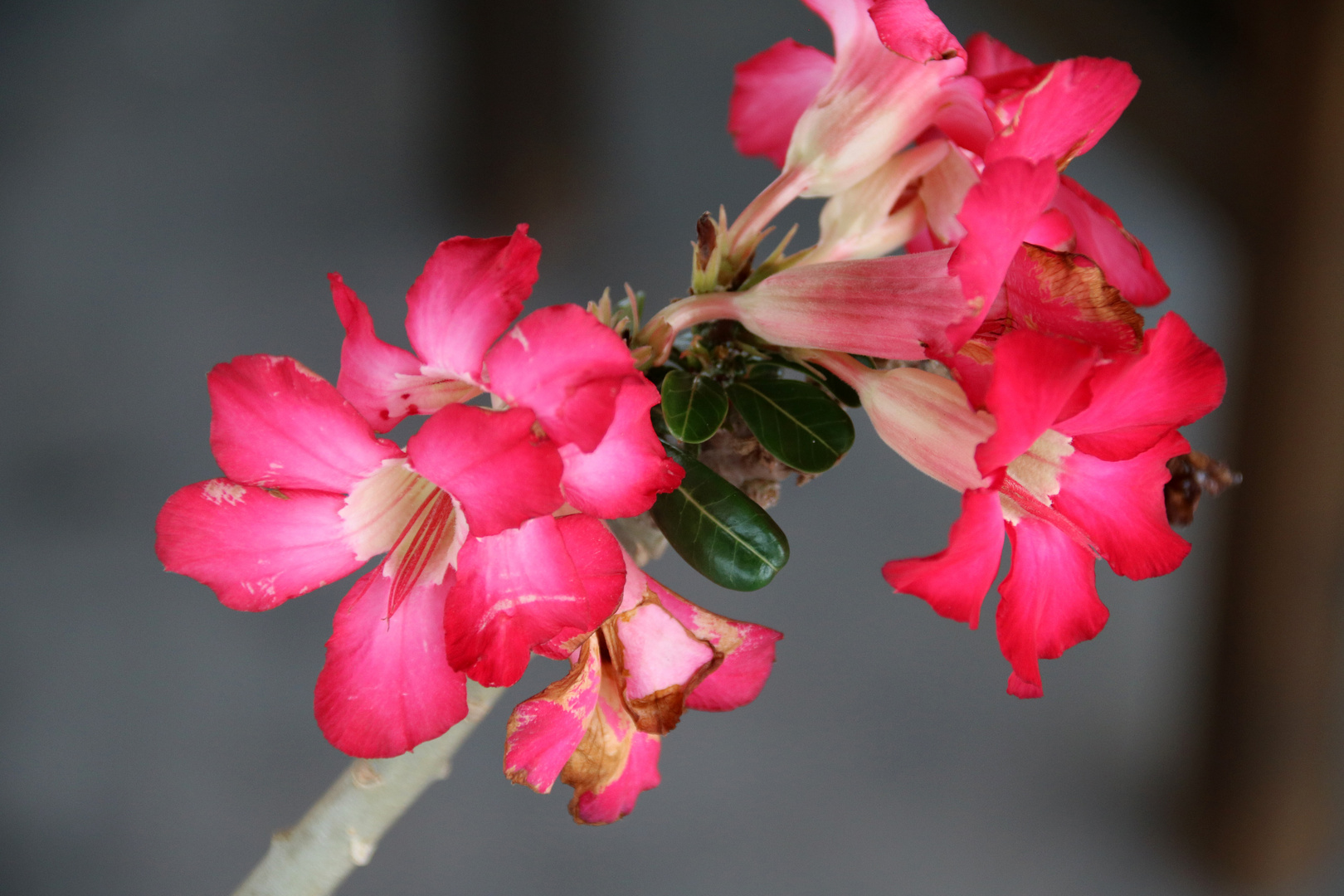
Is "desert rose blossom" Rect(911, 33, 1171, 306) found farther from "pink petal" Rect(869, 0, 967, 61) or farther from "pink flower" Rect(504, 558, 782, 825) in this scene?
"pink flower" Rect(504, 558, 782, 825)

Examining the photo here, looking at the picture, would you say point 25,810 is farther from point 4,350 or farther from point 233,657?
point 4,350

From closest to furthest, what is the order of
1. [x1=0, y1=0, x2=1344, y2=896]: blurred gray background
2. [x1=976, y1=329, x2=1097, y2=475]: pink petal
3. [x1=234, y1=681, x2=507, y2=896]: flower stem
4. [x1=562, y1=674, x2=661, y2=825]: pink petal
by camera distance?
[x1=976, y1=329, x2=1097, y2=475]: pink petal < [x1=562, y1=674, x2=661, y2=825]: pink petal < [x1=234, y1=681, x2=507, y2=896]: flower stem < [x1=0, y1=0, x2=1344, y2=896]: blurred gray background

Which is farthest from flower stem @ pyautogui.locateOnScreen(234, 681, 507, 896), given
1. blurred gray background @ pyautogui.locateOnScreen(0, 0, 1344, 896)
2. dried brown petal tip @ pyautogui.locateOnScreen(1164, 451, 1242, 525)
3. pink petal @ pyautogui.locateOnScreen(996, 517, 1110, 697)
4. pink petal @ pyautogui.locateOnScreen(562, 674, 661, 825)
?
blurred gray background @ pyautogui.locateOnScreen(0, 0, 1344, 896)

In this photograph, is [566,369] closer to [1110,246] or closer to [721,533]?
[721,533]

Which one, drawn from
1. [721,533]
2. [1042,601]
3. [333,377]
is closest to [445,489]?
[721,533]

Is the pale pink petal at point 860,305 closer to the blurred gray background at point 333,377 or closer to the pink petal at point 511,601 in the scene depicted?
the pink petal at point 511,601
